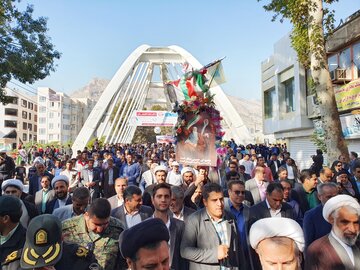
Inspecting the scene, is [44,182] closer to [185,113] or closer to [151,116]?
[185,113]

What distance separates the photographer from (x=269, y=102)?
27266 millimetres

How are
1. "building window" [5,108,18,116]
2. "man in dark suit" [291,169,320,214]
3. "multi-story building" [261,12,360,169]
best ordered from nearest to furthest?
"man in dark suit" [291,169,320,214], "multi-story building" [261,12,360,169], "building window" [5,108,18,116]

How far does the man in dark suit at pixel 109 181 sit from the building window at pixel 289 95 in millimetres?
15249

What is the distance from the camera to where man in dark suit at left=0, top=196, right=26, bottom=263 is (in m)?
2.75

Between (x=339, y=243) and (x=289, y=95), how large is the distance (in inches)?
829

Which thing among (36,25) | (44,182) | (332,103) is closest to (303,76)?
(332,103)

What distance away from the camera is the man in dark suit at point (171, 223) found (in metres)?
3.57

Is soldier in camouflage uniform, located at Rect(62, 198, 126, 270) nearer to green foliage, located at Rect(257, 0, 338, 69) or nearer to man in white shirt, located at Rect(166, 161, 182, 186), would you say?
man in white shirt, located at Rect(166, 161, 182, 186)

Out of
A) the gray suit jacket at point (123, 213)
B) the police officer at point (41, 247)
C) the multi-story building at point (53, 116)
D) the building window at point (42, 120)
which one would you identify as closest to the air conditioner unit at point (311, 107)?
the gray suit jacket at point (123, 213)

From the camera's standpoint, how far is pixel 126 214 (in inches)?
163

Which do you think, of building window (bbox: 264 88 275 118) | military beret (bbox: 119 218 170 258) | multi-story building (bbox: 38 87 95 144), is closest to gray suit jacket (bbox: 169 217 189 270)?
military beret (bbox: 119 218 170 258)

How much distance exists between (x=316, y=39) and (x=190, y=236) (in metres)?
7.54

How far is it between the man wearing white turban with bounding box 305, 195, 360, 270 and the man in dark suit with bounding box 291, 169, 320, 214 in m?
2.47

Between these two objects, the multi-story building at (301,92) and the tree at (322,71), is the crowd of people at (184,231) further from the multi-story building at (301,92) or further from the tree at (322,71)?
the multi-story building at (301,92)
